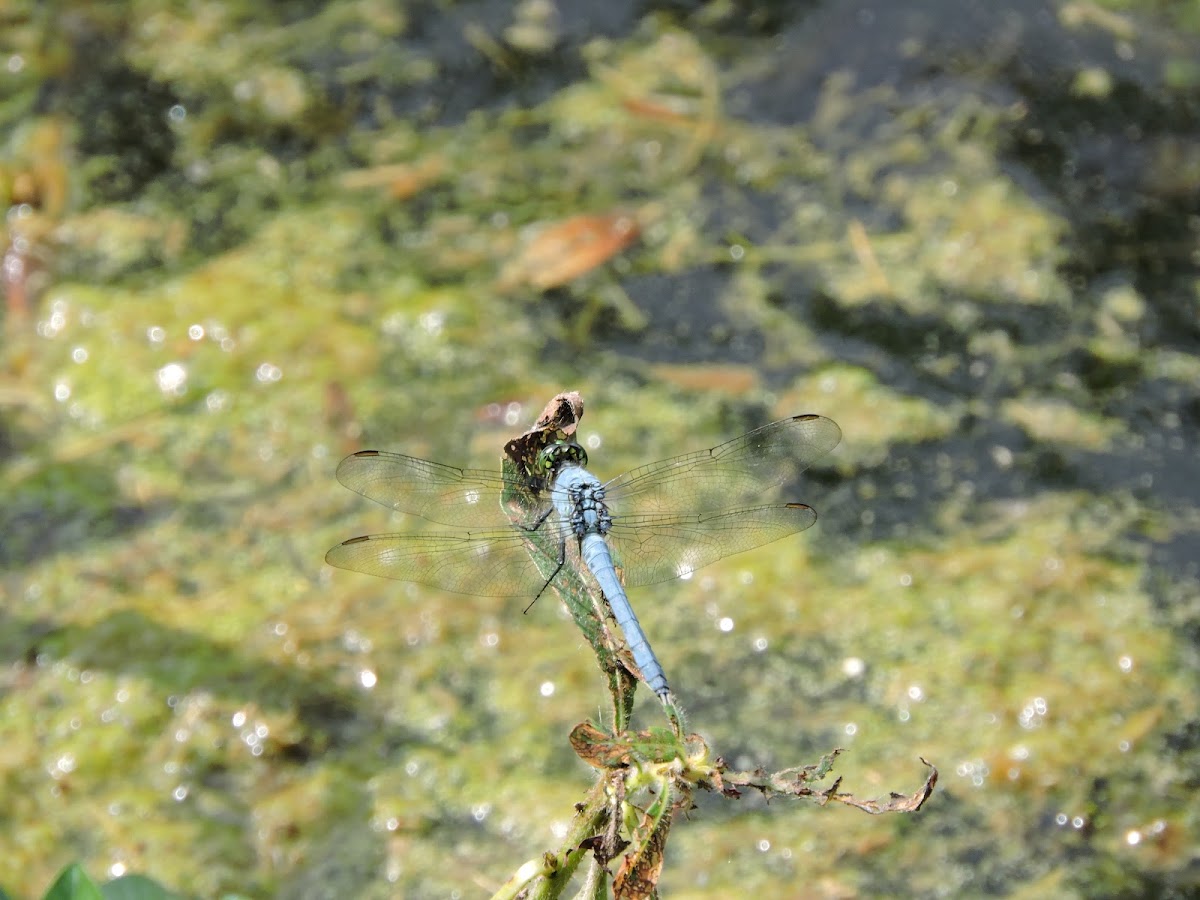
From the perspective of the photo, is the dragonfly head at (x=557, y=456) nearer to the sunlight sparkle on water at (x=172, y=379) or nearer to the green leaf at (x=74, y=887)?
the green leaf at (x=74, y=887)

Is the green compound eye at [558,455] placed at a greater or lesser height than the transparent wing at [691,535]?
greater

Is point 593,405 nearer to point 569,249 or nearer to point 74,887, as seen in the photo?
point 569,249

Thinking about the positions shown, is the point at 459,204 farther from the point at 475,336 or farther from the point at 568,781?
the point at 568,781

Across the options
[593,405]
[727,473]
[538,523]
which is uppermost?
[538,523]

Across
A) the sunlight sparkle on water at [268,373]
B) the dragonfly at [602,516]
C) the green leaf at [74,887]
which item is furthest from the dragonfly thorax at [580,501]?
the sunlight sparkle on water at [268,373]

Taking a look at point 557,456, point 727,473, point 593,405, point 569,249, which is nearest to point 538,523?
point 557,456

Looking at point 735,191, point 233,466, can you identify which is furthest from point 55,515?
point 735,191

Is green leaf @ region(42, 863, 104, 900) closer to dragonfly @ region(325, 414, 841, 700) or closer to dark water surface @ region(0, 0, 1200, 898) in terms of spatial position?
dragonfly @ region(325, 414, 841, 700)
